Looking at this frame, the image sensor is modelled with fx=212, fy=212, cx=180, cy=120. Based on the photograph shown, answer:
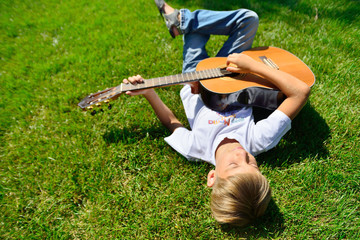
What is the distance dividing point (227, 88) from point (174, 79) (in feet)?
1.82

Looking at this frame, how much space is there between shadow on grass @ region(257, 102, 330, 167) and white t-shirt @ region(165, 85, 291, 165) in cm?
32

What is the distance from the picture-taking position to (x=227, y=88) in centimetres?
215

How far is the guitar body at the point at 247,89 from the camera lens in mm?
2119

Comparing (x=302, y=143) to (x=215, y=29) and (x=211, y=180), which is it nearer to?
(x=211, y=180)

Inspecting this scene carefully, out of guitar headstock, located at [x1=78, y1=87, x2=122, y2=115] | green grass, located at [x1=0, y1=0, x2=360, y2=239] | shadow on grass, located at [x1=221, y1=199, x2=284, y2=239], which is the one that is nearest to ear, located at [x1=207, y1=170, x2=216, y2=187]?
green grass, located at [x1=0, y1=0, x2=360, y2=239]

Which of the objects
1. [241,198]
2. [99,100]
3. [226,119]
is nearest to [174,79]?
[226,119]

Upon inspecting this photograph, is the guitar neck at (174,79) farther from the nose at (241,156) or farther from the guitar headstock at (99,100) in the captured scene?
the nose at (241,156)

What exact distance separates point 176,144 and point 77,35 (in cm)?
307

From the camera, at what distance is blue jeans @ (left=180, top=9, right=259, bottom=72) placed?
8.67 feet

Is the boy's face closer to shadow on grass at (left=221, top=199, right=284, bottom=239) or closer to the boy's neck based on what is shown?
the boy's neck

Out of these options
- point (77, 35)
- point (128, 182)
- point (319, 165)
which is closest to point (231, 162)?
point (319, 165)

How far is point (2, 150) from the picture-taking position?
2564 mm

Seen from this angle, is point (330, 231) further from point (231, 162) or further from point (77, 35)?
point (77, 35)

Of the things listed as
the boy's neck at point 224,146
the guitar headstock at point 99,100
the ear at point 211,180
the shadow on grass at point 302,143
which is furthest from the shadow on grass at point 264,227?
the guitar headstock at point 99,100
